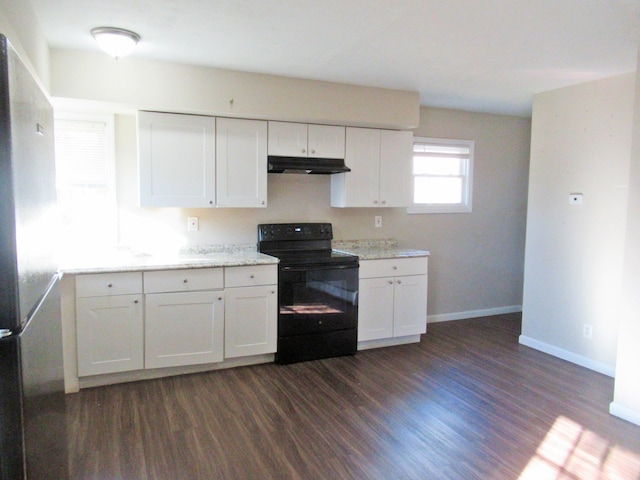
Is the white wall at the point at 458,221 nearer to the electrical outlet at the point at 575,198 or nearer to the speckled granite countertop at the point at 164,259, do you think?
the speckled granite countertop at the point at 164,259

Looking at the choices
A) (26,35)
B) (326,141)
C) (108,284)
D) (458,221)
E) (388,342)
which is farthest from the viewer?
(458,221)

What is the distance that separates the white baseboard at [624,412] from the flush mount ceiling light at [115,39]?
Answer: 3868 mm

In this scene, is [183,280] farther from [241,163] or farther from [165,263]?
[241,163]

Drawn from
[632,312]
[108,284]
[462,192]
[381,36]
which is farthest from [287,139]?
[632,312]

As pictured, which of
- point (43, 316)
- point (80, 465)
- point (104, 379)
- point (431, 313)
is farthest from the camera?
point (431, 313)

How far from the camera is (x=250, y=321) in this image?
362 centimetres

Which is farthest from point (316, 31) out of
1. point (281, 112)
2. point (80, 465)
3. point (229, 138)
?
point (80, 465)

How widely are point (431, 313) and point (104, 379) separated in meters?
3.35

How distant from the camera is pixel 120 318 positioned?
127 inches

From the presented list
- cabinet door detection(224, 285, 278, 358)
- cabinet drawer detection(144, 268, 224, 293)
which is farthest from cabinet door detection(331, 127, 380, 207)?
cabinet drawer detection(144, 268, 224, 293)

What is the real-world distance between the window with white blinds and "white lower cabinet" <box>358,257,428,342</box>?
2.20m

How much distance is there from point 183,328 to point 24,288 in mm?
2623

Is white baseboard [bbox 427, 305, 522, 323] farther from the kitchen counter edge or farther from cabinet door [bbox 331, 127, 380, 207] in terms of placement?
the kitchen counter edge

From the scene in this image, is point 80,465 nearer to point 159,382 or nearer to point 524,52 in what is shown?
point 159,382
